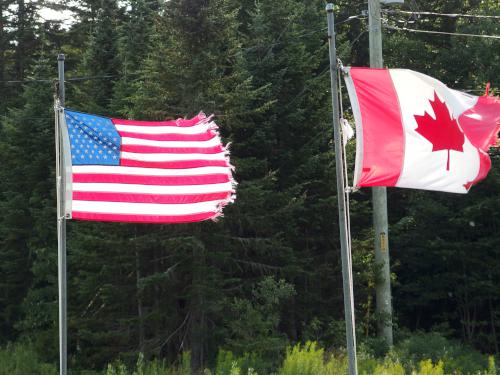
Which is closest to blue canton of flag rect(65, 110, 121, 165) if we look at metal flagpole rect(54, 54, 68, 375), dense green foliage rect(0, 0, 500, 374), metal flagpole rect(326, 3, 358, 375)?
metal flagpole rect(54, 54, 68, 375)

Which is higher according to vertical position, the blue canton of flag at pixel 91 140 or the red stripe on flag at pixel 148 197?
the blue canton of flag at pixel 91 140

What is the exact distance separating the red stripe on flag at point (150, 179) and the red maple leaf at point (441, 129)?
227 cm

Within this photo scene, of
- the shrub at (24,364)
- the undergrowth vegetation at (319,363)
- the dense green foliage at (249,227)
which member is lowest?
the shrub at (24,364)

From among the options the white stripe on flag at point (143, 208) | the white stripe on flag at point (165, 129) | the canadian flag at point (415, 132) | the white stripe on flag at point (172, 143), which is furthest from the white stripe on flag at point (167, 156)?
the canadian flag at point (415, 132)

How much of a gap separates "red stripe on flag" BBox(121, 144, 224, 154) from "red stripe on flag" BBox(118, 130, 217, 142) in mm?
113

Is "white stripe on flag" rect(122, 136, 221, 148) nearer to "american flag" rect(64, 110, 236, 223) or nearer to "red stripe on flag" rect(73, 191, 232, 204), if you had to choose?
"american flag" rect(64, 110, 236, 223)

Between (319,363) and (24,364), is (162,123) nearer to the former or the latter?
(319,363)

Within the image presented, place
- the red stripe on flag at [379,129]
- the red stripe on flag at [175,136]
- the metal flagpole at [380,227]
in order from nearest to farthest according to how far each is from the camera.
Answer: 1. the red stripe on flag at [379,129]
2. the red stripe on flag at [175,136]
3. the metal flagpole at [380,227]

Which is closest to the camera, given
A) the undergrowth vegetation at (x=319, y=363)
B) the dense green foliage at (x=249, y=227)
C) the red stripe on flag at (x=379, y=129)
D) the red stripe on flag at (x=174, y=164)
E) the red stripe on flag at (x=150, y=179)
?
the red stripe on flag at (x=150, y=179)

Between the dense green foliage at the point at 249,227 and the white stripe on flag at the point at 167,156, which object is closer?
the white stripe on flag at the point at 167,156

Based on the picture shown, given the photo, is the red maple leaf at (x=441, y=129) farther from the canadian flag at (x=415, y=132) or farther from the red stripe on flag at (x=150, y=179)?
the red stripe on flag at (x=150, y=179)

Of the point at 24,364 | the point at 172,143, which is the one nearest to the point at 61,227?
the point at 172,143

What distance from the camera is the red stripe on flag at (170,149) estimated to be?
304 inches

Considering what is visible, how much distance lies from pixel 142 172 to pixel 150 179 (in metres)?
0.11
